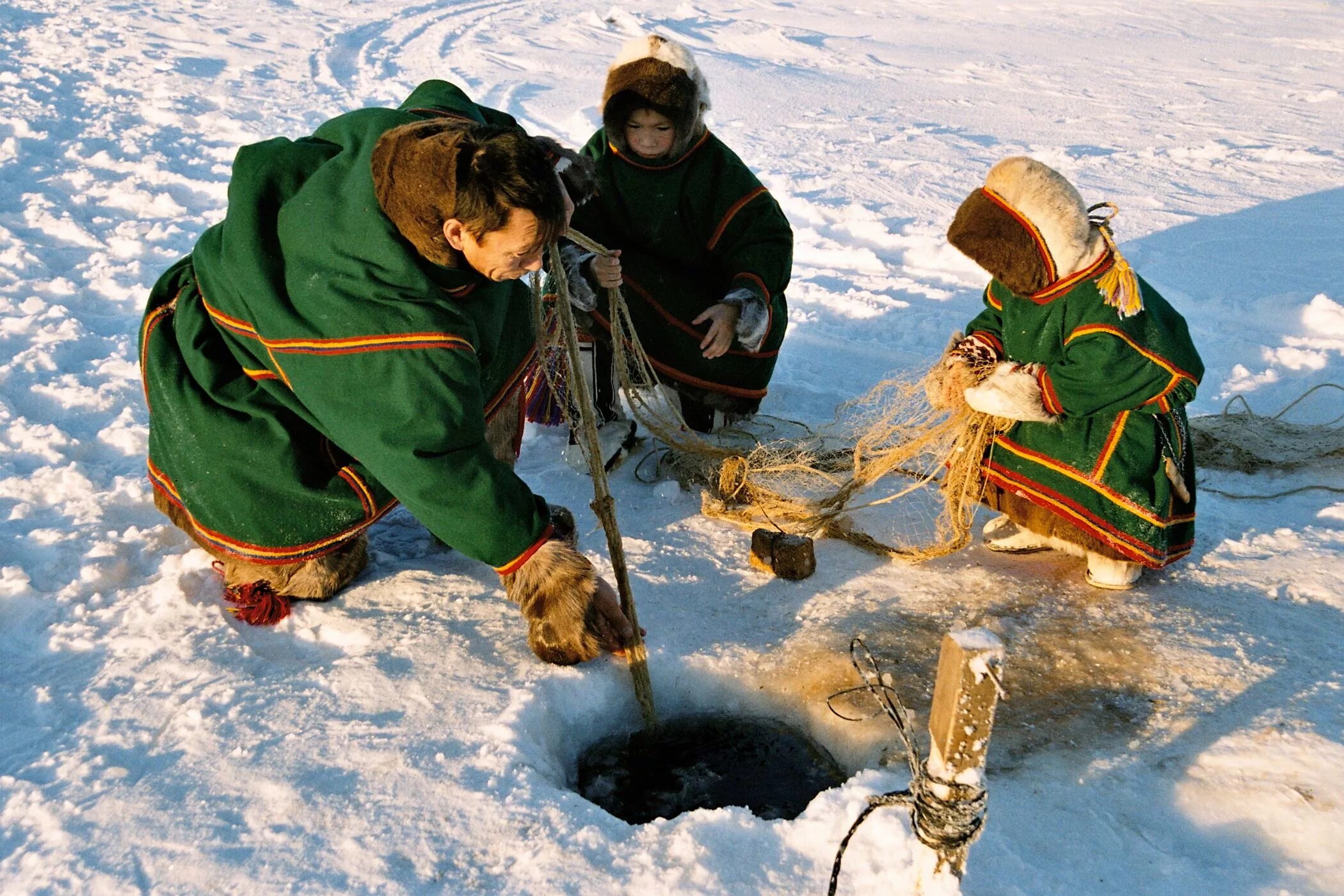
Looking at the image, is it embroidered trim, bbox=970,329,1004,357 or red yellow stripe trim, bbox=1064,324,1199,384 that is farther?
embroidered trim, bbox=970,329,1004,357

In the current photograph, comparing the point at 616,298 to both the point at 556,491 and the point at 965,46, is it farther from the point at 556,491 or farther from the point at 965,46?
the point at 965,46

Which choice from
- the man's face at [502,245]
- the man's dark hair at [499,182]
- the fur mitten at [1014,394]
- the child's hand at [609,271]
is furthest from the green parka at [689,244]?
the man's dark hair at [499,182]

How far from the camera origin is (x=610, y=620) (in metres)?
2.47

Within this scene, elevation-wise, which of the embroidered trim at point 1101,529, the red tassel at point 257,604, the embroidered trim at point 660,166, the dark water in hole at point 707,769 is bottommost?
the dark water in hole at point 707,769

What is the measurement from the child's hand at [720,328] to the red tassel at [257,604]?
1620 mm

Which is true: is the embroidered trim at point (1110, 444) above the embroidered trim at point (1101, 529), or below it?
above

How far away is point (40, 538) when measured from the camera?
2945 mm

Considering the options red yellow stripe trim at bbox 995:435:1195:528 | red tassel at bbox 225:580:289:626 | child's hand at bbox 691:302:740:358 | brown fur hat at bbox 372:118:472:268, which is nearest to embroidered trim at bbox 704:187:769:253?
child's hand at bbox 691:302:740:358

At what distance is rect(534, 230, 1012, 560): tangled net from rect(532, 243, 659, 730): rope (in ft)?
0.13

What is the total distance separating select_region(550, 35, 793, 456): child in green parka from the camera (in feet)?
11.8

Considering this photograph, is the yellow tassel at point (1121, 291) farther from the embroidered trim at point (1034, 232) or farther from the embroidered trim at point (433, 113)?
the embroidered trim at point (433, 113)

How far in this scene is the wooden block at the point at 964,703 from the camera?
4.70 ft

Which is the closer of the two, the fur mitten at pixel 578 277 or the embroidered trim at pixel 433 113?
the embroidered trim at pixel 433 113

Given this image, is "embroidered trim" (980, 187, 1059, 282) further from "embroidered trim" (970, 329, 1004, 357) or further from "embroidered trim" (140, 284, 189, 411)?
"embroidered trim" (140, 284, 189, 411)
